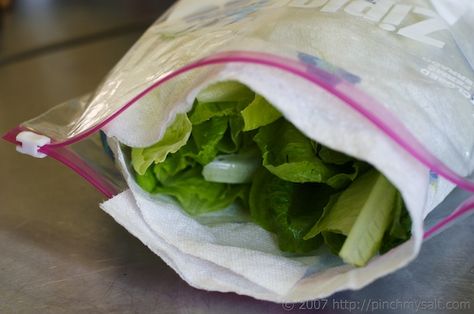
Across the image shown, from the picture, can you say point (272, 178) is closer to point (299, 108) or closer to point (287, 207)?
point (287, 207)

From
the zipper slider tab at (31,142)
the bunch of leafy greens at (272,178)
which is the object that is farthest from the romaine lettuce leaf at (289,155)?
the zipper slider tab at (31,142)

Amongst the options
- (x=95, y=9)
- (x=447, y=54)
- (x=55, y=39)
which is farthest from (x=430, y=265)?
(x=95, y=9)

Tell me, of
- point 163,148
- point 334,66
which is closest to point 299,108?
point 334,66

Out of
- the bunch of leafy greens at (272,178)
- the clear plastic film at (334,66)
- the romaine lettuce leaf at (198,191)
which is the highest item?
the clear plastic film at (334,66)

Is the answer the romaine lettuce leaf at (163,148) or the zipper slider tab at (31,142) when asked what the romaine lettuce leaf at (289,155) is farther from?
the zipper slider tab at (31,142)

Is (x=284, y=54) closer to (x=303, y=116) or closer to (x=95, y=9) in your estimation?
(x=303, y=116)

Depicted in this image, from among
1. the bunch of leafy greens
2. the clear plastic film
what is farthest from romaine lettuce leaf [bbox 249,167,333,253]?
the clear plastic film

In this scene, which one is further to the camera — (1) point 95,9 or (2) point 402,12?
(1) point 95,9
